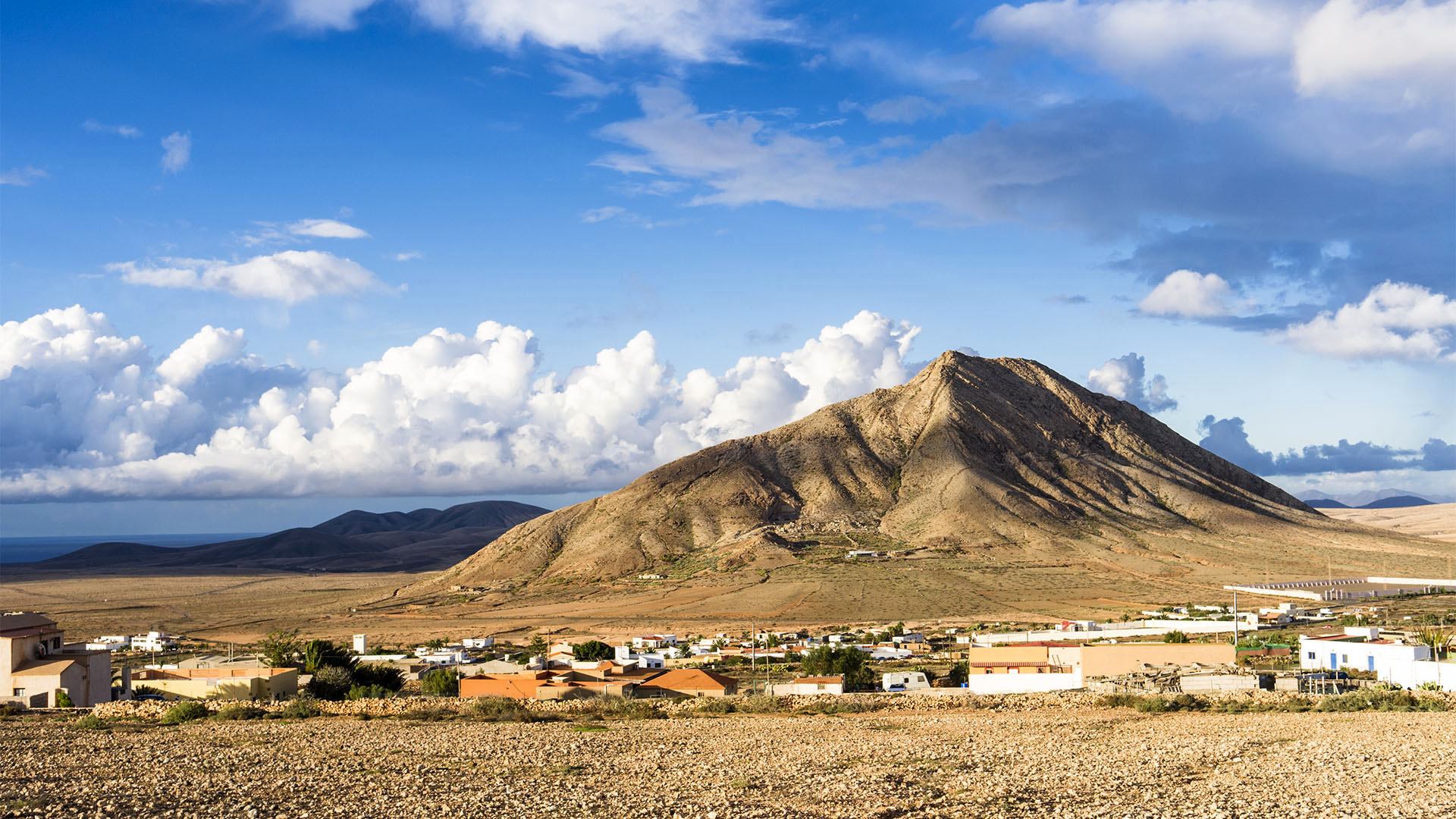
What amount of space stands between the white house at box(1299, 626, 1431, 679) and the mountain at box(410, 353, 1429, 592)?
51.2 m

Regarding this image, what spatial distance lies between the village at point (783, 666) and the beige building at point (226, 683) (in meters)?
0.06

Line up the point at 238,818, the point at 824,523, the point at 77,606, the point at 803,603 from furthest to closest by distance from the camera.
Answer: the point at 824,523
the point at 77,606
the point at 803,603
the point at 238,818

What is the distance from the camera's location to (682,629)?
78.9 m

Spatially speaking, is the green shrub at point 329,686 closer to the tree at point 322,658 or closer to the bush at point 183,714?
the tree at point 322,658

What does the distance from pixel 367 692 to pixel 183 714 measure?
6993 millimetres

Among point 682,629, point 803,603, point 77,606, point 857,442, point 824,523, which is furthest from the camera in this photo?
point 857,442

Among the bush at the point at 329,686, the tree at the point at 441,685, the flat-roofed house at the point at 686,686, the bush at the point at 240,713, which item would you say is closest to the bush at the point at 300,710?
the bush at the point at 240,713

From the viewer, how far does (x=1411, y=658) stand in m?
40.0

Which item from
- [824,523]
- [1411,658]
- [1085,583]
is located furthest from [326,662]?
[824,523]

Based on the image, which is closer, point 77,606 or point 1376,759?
point 1376,759

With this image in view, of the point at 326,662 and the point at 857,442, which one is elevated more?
the point at 857,442

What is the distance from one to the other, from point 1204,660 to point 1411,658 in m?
6.66

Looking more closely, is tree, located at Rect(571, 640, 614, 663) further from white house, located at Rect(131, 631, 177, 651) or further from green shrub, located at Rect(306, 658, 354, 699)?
white house, located at Rect(131, 631, 177, 651)

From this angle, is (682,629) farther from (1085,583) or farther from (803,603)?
(1085,583)
